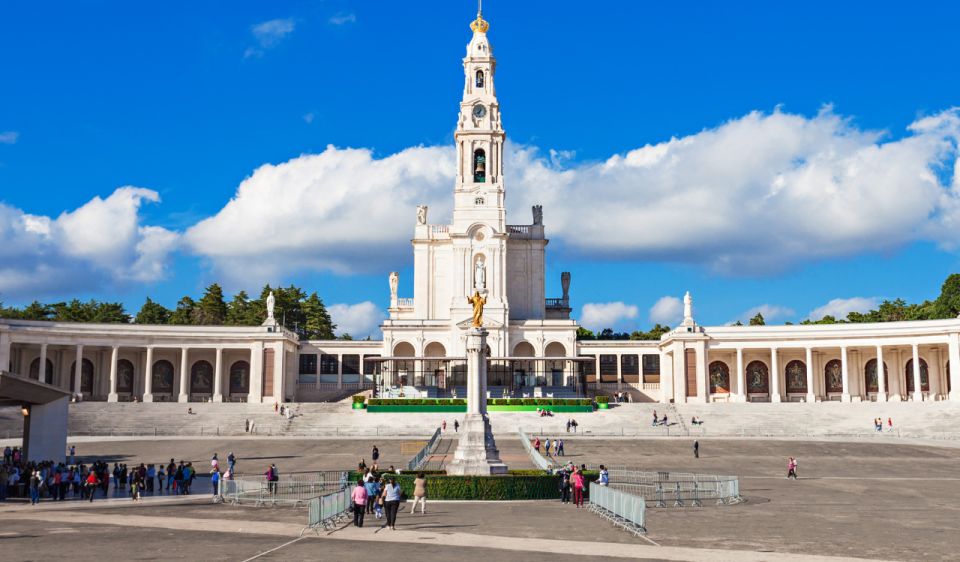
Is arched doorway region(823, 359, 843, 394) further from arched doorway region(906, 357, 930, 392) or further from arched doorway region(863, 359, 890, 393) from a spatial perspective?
arched doorway region(906, 357, 930, 392)

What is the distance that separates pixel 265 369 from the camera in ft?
286

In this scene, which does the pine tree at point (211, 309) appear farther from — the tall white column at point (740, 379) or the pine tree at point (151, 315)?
the tall white column at point (740, 379)

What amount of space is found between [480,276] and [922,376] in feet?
138

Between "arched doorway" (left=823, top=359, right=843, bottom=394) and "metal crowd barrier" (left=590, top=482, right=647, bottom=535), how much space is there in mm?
70071

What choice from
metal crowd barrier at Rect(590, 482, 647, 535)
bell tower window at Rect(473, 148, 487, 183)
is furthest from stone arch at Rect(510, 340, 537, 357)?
metal crowd barrier at Rect(590, 482, 647, 535)

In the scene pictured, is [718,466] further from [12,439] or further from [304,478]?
[12,439]

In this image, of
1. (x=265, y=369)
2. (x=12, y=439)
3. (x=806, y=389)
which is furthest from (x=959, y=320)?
(x=12, y=439)

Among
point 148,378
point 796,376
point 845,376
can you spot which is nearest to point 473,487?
point 148,378

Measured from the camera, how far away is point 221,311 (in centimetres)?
11969

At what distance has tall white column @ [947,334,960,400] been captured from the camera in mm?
81500

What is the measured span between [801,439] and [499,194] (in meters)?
44.0

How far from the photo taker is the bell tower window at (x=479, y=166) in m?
98.8

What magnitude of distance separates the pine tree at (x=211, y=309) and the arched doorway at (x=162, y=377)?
2424cm

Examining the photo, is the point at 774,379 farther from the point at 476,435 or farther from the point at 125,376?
the point at 476,435
